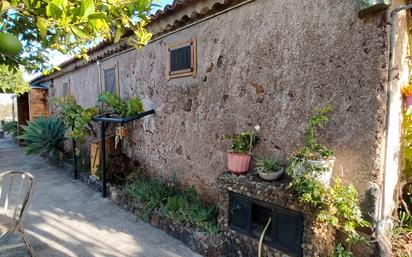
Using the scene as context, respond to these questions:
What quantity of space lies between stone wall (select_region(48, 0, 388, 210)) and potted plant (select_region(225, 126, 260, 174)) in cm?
16

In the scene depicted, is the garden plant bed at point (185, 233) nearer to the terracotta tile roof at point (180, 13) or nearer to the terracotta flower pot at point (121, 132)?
the terracotta flower pot at point (121, 132)

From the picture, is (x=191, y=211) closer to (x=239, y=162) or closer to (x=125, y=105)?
(x=239, y=162)

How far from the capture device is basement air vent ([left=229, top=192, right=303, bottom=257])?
282 centimetres

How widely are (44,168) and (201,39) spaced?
7.04 m

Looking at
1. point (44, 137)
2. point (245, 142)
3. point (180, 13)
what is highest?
point (180, 13)

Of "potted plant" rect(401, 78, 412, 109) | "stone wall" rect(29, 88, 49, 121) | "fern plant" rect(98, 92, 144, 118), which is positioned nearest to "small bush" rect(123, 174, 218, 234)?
"fern plant" rect(98, 92, 144, 118)

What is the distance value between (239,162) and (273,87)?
1.00m

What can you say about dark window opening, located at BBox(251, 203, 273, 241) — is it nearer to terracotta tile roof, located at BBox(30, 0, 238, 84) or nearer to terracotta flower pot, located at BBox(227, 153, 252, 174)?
terracotta flower pot, located at BBox(227, 153, 252, 174)

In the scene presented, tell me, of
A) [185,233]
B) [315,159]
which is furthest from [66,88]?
[315,159]

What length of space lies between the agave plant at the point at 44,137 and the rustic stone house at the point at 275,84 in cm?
442

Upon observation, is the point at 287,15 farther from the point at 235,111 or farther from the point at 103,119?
the point at 103,119

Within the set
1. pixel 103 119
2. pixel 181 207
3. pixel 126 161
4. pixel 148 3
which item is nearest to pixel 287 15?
pixel 148 3

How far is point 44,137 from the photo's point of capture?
28.5ft

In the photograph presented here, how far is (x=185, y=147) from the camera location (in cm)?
479
